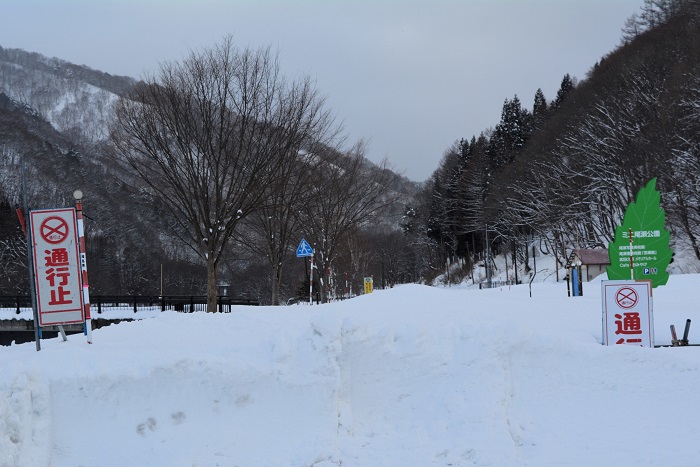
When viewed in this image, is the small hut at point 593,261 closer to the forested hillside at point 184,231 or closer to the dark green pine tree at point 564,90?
the forested hillside at point 184,231

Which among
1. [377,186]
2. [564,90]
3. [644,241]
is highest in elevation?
[564,90]

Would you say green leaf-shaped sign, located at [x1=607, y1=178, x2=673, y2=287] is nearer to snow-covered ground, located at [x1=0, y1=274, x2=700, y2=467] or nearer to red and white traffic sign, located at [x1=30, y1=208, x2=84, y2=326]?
snow-covered ground, located at [x1=0, y1=274, x2=700, y2=467]

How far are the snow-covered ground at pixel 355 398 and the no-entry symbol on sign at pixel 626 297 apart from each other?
37.3 inches

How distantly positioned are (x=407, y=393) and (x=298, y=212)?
65.9 ft

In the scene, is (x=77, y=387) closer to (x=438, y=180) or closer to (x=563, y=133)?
(x=563, y=133)

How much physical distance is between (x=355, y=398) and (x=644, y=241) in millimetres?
9785

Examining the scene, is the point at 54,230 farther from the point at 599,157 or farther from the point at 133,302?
the point at 599,157

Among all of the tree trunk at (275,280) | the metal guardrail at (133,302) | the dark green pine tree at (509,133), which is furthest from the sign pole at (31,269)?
the dark green pine tree at (509,133)

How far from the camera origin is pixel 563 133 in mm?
54219

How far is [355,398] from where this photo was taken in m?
8.30

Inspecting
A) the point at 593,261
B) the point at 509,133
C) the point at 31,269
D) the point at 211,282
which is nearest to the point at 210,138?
the point at 211,282

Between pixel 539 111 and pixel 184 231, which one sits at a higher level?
pixel 539 111

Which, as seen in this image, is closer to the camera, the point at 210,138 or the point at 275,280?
the point at 210,138

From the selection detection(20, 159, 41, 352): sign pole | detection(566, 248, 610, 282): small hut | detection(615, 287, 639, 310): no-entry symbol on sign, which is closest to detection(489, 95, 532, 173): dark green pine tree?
detection(566, 248, 610, 282): small hut
